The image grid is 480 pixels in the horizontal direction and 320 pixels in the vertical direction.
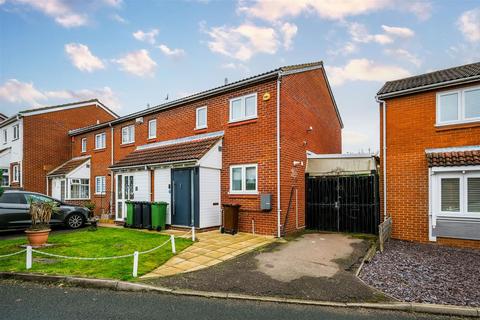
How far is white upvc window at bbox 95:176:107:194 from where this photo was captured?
1898cm

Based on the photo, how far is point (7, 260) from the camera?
7.60 metres

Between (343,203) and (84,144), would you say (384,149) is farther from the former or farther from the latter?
(84,144)

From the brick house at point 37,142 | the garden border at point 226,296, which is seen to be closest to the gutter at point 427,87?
the garden border at point 226,296

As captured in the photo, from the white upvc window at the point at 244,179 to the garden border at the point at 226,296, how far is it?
611cm

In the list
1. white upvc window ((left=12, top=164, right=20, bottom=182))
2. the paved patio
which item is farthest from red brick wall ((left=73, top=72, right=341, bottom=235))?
white upvc window ((left=12, top=164, right=20, bottom=182))

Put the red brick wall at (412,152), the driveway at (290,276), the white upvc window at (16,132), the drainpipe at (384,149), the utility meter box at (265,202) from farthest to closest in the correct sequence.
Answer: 1. the white upvc window at (16,132)
2. the drainpipe at (384,149)
3. the utility meter box at (265,202)
4. the red brick wall at (412,152)
5. the driveway at (290,276)

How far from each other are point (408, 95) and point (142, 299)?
401 inches

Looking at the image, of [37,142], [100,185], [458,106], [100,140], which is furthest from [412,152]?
[37,142]

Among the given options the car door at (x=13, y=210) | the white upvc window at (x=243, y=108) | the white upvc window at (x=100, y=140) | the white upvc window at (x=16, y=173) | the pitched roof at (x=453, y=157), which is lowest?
the car door at (x=13, y=210)

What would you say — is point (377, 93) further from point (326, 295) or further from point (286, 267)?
point (326, 295)

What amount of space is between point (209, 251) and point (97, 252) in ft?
10.4

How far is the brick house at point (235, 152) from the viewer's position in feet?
35.8

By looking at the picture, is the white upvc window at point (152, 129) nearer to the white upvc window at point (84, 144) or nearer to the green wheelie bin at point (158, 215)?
the green wheelie bin at point (158, 215)

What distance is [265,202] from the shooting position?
1043 cm
